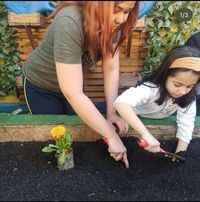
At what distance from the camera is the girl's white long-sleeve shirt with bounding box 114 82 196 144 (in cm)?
143

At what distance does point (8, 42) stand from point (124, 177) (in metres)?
1.36

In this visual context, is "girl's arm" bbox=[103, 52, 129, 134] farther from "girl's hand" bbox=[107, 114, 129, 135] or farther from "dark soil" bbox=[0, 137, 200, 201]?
"dark soil" bbox=[0, 137, 200, 201]

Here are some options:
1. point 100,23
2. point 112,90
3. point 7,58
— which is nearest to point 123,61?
point 7,58

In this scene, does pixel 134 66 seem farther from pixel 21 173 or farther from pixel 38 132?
pixel 21 173

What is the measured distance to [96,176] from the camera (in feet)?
4.33

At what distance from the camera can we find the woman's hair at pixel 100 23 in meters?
0.83

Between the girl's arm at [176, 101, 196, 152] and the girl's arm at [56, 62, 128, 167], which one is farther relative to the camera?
the girl's arm at [176, 101, 196, 152]

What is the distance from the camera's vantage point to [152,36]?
2.16m

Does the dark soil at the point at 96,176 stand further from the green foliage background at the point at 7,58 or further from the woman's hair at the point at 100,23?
the green foliage background at the point at 7,58

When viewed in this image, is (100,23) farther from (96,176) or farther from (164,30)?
(164,30)

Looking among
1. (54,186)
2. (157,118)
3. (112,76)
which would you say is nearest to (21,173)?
(54,186)

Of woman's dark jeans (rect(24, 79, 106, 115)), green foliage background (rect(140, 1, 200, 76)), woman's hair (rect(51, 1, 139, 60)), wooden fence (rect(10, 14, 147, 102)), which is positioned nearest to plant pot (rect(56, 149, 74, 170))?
woman's dark jeans (rect(24, 79, 106, 115))

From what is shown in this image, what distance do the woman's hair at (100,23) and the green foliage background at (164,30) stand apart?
39.3 inches

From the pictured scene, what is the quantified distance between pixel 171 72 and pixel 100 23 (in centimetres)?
58
